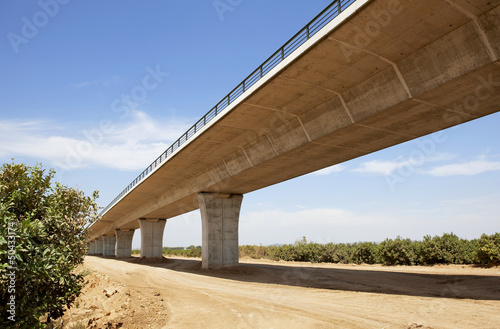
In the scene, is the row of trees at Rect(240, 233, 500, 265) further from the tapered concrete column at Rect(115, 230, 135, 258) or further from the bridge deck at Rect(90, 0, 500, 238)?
the tapered concrete column at Rect(115, 230, 135, 258)

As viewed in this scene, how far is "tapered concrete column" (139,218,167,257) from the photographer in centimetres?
4919

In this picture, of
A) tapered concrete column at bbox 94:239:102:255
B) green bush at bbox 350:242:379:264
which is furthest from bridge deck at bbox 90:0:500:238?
tapered concrete column at bbox 94:239:102:255

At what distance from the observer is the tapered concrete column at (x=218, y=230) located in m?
28.1

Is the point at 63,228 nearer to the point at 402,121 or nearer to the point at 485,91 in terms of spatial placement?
the point at 402,121

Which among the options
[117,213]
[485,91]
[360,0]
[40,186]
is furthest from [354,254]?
[117,213]

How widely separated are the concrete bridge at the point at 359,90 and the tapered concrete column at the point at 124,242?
52.4 meters

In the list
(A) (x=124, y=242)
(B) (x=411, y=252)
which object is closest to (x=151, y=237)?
(A) (x=124, y=242)

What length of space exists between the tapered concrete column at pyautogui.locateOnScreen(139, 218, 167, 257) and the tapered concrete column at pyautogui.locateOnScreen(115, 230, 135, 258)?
21554mm

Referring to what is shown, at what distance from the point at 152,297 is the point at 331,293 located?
27.9 feet

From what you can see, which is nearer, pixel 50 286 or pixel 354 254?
pixel 50 286

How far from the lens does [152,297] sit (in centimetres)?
1455

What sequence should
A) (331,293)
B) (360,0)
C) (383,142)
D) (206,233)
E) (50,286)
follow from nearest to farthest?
(50,286)
(360,0)
(331,293)
(383,142)
(206,233)

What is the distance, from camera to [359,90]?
13500mm

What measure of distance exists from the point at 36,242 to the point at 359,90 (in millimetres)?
12592
